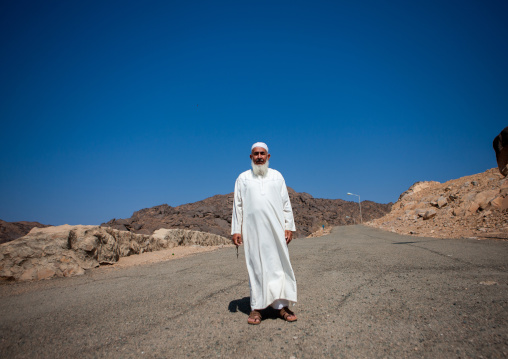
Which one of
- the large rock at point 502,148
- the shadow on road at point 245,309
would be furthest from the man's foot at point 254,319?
the large rock at point 502,148

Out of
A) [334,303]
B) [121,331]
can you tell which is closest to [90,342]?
[121,331]

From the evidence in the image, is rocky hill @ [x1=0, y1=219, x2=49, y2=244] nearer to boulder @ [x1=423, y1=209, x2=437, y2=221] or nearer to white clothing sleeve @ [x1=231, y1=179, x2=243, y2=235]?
white clothing sleeve @ [x1=231, y1=179, x2=243, y2=235]

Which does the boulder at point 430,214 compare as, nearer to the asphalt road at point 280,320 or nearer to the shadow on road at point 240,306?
the asphalt road at point 280,320

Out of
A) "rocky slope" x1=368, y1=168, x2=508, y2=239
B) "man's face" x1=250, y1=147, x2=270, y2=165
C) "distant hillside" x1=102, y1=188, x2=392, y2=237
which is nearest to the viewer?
"man's face" x1=250, y1=147, x2=270, y2=165

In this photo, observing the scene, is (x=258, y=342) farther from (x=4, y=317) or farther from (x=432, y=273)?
(x=432, y=273)

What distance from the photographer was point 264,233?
3.12 m

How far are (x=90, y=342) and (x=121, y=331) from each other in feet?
0.89

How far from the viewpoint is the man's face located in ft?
10.9

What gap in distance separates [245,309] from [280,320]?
538 mm

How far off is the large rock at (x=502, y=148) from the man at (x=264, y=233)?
10.2 meters

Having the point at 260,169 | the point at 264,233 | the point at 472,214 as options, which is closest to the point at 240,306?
the point at 264,233

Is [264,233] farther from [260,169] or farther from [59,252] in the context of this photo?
[59,252]

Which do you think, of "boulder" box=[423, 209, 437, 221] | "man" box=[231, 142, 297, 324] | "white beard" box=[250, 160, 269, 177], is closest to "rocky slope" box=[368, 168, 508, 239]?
"boulder" box=[423, 209, 437, 221]

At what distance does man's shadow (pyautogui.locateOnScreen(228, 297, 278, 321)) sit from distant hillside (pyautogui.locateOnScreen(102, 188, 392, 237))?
44.1ft
